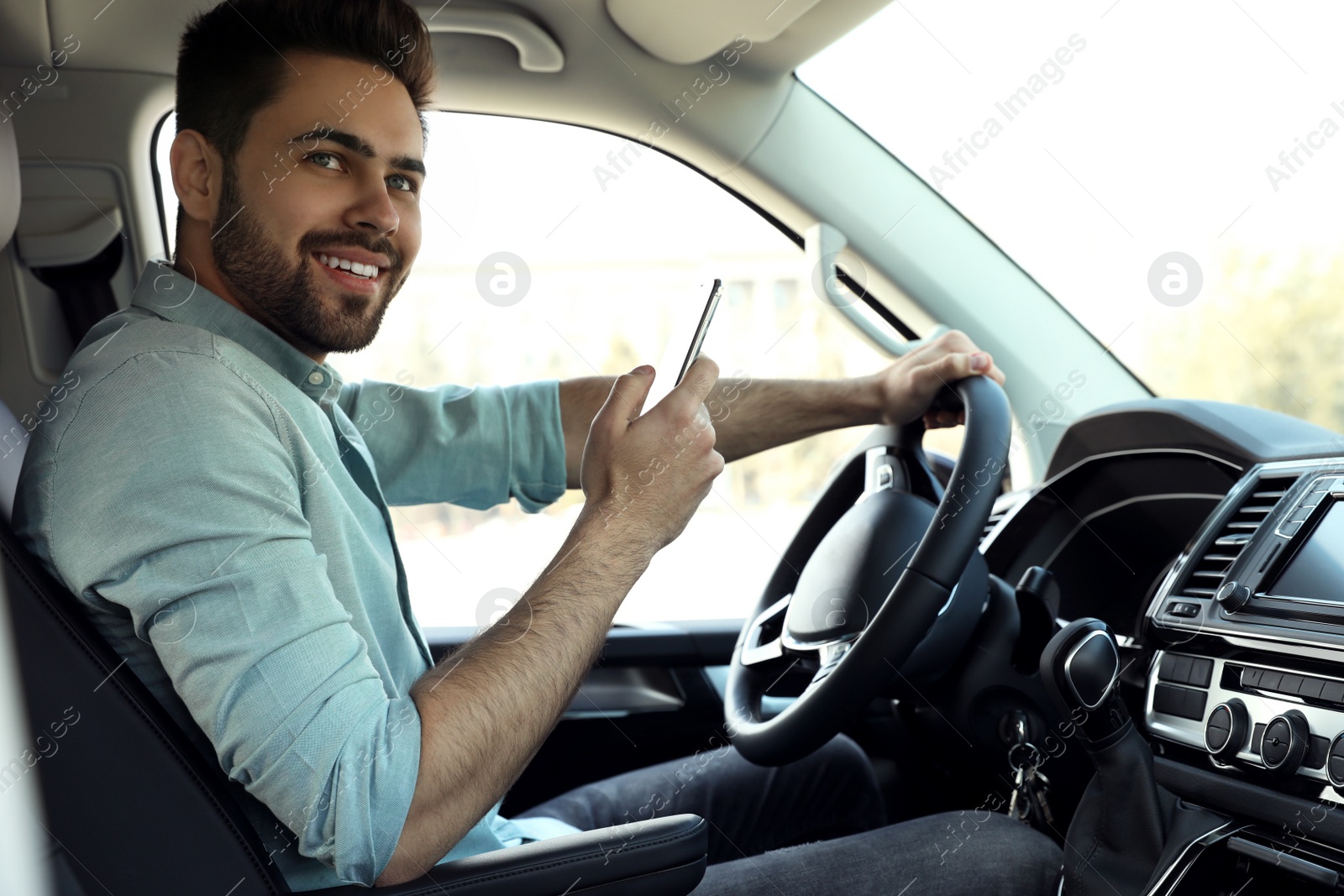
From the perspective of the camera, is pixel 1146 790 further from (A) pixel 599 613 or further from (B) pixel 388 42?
(B) pixel 388 42

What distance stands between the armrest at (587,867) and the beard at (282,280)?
1.80 feet

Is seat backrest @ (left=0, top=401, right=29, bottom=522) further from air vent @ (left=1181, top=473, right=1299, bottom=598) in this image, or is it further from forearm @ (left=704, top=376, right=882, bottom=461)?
air vent @ (left=1181, top=473, right=1299, bottom=598)

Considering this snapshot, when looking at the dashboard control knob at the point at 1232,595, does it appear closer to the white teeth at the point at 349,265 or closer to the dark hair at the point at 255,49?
the white teeth at the point at 349,265

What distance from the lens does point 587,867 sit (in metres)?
0.81

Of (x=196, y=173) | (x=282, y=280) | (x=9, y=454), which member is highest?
(x=196, y=173)

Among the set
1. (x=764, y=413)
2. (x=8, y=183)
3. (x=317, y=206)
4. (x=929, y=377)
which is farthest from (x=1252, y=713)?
(x=8, y=183)

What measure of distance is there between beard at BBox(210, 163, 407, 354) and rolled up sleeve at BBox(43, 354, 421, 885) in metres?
0.27

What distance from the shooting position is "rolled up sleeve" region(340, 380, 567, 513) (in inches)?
54.8

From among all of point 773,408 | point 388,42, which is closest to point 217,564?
point 388,42

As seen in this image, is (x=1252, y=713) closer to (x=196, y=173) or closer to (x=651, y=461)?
(x=651, y=461)

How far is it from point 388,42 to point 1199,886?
1.17 metres

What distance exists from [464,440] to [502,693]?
66 centimetres

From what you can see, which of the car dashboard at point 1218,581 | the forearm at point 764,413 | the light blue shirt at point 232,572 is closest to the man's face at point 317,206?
the light blue shirt at point 232,572

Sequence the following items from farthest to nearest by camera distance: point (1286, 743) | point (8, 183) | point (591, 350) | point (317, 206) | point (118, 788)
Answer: point (591, 350), point (8, 183), point (317, 206), point (1286, 743), point (118, 788)
